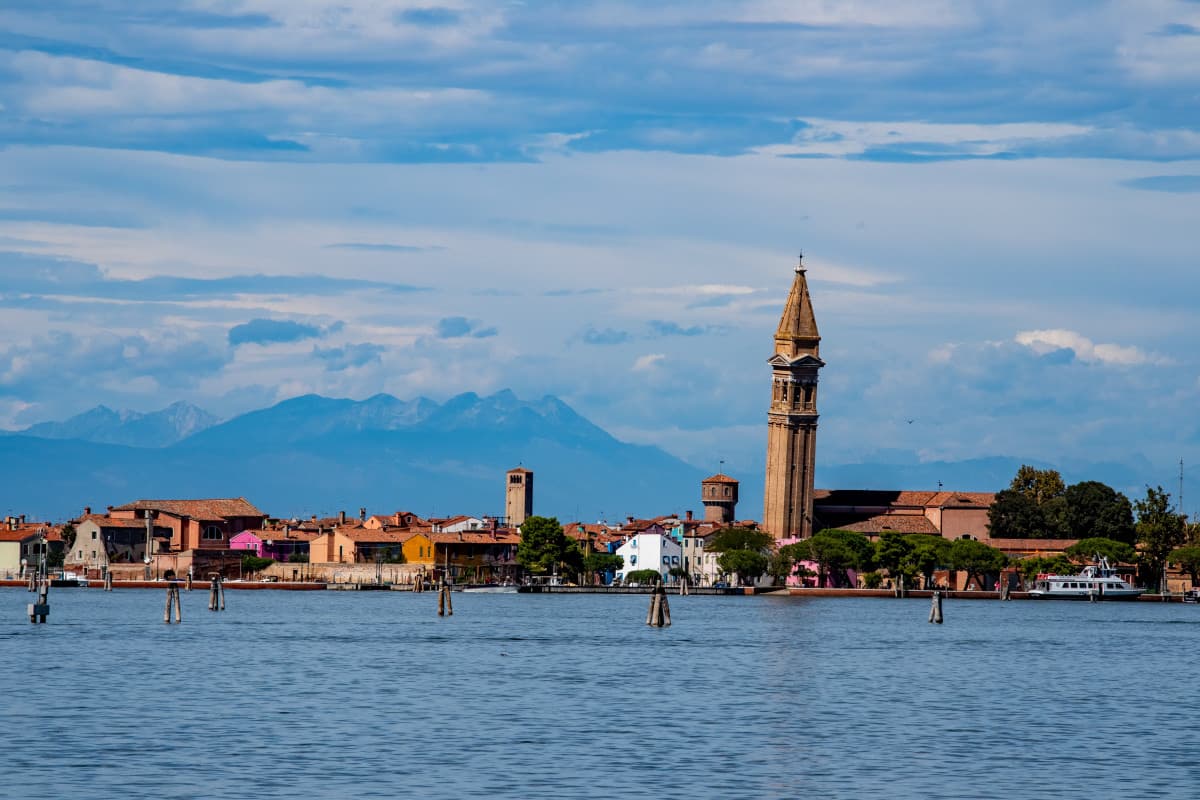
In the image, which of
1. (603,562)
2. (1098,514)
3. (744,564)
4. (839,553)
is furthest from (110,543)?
(1098,514)

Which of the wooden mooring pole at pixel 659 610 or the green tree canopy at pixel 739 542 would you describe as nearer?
the wooden mooring pole at pixel 659 610

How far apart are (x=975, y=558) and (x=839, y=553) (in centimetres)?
1170

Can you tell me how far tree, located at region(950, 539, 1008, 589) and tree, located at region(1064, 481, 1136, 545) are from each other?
1371 centimetres

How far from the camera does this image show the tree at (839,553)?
174125 mm

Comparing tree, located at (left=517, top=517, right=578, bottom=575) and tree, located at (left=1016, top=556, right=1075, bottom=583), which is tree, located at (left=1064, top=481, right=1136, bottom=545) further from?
tree, located at (left=517, top=517, right=578, bottom=575)

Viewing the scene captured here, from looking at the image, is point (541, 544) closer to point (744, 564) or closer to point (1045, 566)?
point (744, 564)

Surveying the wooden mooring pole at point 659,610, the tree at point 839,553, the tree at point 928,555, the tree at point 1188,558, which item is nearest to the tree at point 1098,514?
the tree at point 1188,558

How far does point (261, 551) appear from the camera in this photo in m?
198

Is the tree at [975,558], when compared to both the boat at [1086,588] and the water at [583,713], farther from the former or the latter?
the water at [583,713]

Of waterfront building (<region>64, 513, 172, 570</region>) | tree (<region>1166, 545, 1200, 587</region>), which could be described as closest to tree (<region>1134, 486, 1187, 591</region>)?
tree (<region>1166, 545, 1200, 587</region>)

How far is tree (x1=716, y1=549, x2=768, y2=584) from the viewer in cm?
18300

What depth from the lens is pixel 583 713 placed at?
49.1 metres

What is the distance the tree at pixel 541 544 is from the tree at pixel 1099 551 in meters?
44.2

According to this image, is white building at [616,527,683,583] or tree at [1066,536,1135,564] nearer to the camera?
tree at [1066,536,1135,564]
